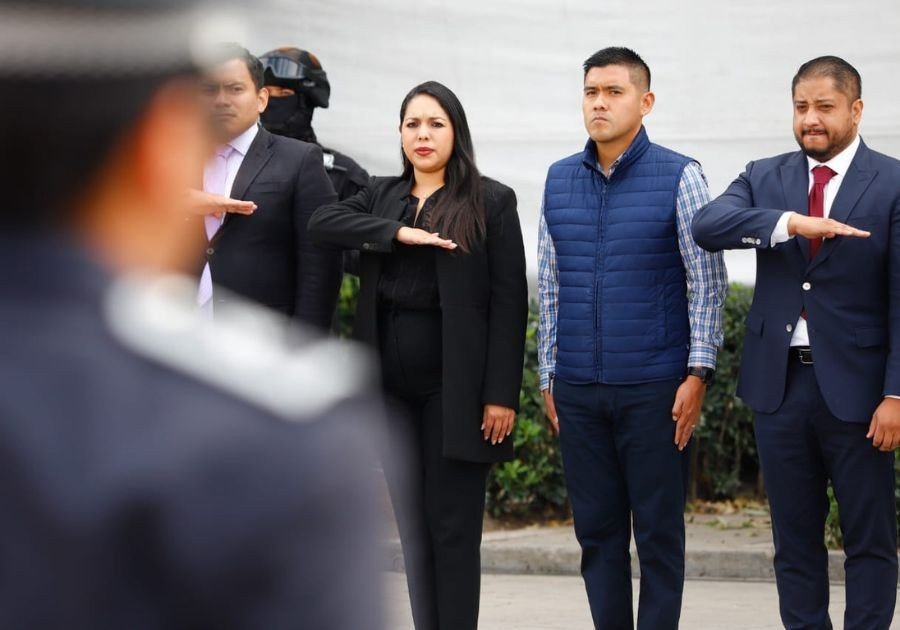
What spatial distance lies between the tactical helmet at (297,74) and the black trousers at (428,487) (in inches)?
69.8

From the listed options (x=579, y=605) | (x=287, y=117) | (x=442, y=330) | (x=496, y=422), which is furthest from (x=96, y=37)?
(x=579, y=605)

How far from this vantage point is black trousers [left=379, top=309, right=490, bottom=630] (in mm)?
5117

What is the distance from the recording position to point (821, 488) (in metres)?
5.26

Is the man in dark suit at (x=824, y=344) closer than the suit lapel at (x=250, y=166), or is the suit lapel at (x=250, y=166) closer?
the man in dark suit at (x=824, y=344)

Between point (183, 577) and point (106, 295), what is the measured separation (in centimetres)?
15

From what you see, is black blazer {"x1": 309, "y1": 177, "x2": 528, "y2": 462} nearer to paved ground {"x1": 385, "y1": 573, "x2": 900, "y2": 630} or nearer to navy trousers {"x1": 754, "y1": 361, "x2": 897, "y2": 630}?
navy trousers {"x1": 754, "y1": 361, "x2": 897, "y2": 630}

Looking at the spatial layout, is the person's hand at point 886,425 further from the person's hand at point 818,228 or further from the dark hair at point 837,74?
the dark hair at point 837,74

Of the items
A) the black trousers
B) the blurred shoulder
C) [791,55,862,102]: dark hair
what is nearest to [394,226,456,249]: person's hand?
the black trousers

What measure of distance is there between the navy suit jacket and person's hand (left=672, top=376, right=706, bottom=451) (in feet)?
0.80

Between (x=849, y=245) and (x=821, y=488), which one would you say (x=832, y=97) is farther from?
(x=821, y=488)

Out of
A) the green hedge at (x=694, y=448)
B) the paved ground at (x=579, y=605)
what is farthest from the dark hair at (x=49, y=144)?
the green hedge at (x=694, y=448)

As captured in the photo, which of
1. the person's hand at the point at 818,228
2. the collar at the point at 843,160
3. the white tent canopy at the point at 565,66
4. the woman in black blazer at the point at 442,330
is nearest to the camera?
the person's hand at the point at 818,228

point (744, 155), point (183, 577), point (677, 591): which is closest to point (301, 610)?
point (183, 577)

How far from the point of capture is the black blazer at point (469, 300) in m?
5.07
